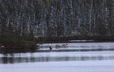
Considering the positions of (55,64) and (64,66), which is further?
(55,64)

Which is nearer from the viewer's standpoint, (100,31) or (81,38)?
(81,38)

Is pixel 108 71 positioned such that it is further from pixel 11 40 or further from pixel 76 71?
pixel 11 40

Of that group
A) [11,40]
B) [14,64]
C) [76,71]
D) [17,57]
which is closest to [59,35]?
[11,40]

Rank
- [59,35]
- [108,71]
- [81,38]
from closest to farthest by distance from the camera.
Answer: [108,71], [81,38], [59,35]

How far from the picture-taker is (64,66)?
77.3 metres

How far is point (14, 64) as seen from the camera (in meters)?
81.9

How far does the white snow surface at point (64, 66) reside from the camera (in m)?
72.1

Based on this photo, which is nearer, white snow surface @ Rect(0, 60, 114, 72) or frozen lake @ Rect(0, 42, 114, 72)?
white snow surface @ Rect(0, 60, 114, 72)

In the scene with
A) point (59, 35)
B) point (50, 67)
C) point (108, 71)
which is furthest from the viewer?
point (59, 35)

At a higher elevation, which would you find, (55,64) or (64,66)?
(64,66)

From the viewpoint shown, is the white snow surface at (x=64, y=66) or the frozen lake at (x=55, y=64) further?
the frozen lake at (x=55, y=64)

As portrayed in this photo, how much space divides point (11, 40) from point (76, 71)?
5214 cm

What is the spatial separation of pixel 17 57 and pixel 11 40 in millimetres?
26447

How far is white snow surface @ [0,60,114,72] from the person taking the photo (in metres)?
72.1
